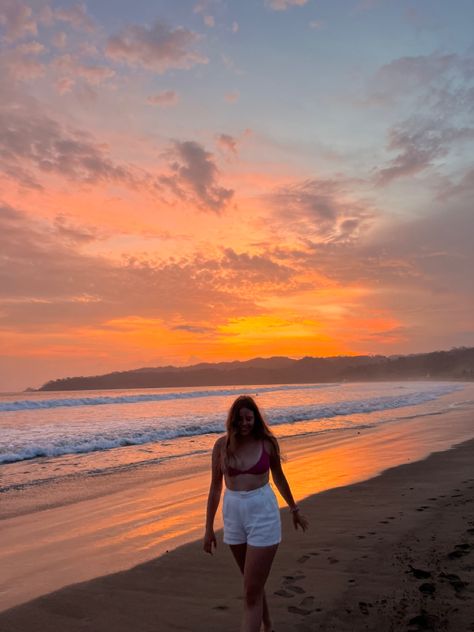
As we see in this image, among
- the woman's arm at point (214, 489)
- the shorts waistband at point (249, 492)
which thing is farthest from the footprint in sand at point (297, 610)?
the shorts waistband at point (249, 492)

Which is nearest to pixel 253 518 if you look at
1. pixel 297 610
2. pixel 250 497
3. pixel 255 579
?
pixel 250 497

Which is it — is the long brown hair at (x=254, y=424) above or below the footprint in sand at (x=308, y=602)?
above

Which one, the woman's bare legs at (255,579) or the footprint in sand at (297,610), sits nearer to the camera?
the woman's bare legs at (255,579)

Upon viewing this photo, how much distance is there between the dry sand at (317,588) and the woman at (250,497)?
0.72 metres

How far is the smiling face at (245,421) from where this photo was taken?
4145 millimetres

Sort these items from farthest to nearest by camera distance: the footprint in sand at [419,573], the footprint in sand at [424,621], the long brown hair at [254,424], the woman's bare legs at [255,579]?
the footprint in sand at [419,573] < the footprint in sand at [424,621] < the long brown hair at [254,424] < the woman's bare legs at [255,579]

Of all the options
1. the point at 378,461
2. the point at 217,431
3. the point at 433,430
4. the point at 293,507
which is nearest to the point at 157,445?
the point at 217,431

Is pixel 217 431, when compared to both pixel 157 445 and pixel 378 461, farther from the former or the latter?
pixel 378 461

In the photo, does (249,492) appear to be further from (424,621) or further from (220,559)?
(220,559)

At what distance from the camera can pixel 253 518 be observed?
13.0ft

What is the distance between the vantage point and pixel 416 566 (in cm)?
558

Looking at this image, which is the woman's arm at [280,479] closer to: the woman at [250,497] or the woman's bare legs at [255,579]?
the woman at [250,497]

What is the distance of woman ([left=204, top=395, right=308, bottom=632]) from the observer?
391 cm

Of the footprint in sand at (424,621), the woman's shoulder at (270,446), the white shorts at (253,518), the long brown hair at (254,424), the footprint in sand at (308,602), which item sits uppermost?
the long brown hair at (254,424)
